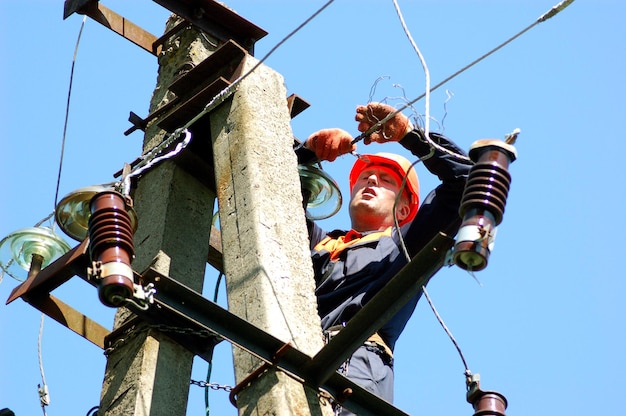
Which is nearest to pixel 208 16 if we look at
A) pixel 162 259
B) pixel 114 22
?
pixel 114 22

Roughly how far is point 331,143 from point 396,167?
1.04m

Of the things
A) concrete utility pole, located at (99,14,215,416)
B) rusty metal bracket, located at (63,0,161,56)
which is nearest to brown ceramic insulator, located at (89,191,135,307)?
concrete utility pole, located at (99,14,215,416)

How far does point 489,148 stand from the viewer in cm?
464

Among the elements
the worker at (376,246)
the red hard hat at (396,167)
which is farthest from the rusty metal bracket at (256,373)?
the red hard hat at (396,167)

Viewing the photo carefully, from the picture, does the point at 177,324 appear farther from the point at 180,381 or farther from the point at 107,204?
the point at 107,204

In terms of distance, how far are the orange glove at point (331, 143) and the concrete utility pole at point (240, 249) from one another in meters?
0.34

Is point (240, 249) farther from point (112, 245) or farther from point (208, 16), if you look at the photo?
point (208, 16)

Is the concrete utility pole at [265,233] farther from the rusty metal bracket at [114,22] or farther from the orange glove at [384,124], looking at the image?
the rusty metal bracket at [114,22]

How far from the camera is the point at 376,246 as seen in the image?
22.7ft

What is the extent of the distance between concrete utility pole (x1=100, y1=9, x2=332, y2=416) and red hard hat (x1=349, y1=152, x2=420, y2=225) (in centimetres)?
126

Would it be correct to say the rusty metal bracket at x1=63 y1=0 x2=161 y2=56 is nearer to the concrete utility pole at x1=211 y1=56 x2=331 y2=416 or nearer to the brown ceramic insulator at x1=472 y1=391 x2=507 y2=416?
the concrete utility pole at x1=211 y1=56 x2=331 y2=416

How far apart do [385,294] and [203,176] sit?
1802mm

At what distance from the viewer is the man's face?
24.3ft

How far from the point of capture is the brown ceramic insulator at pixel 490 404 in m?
4.93
